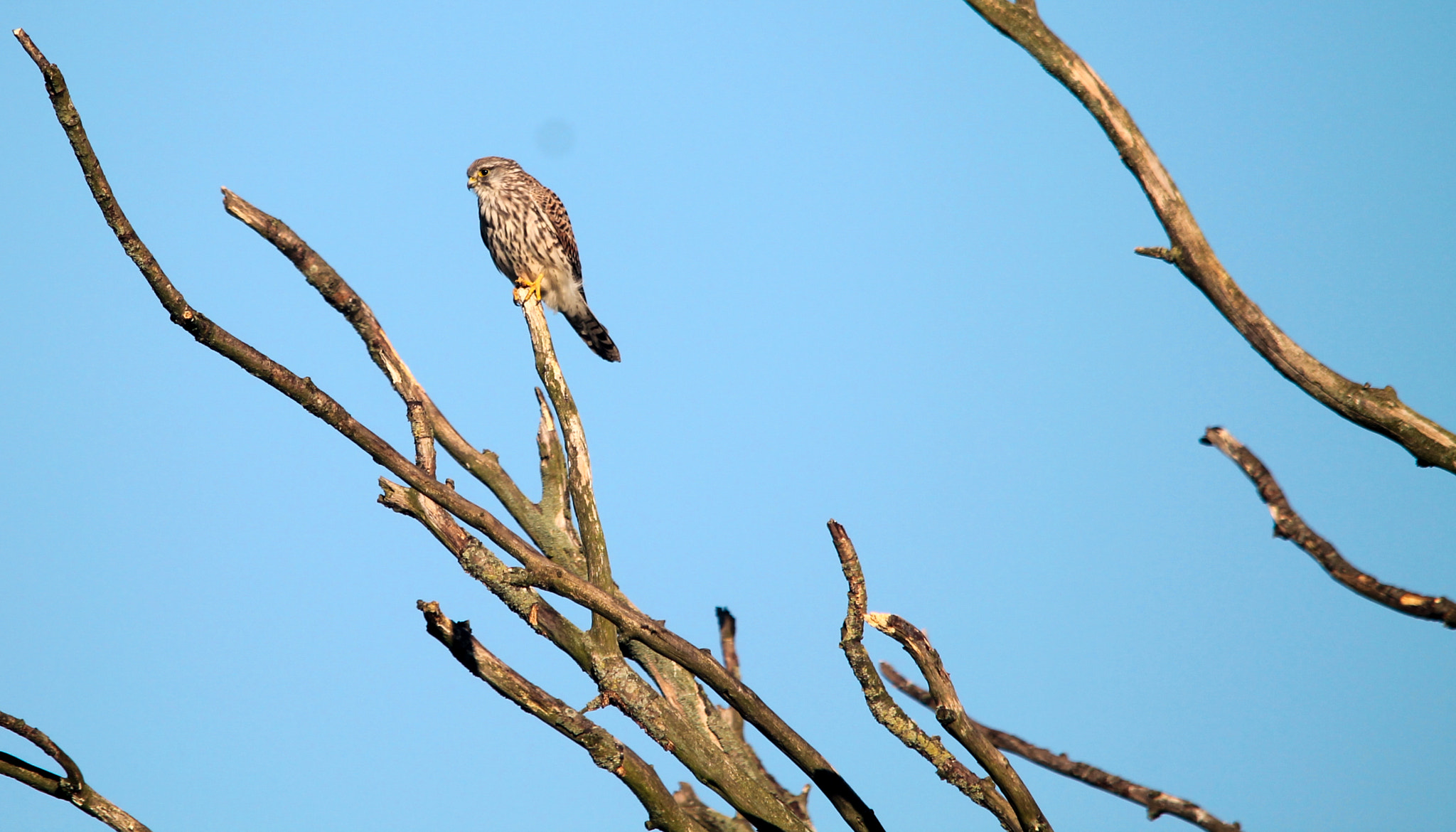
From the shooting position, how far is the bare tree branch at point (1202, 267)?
3471 mm

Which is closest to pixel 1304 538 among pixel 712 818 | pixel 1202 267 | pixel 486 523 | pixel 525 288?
pixel 1202 267

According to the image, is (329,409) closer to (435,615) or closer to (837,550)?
(435,615)

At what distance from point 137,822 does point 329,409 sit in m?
1.75

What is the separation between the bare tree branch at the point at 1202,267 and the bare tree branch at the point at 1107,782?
1.65 m

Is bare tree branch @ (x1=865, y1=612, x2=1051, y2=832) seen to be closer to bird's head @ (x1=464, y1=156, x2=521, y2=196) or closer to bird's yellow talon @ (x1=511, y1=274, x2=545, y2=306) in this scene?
bird's yellow talon @ (x1=511, y1=274, x2=545, y2=306)

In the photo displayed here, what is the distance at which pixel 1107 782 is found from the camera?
4543 millimetres

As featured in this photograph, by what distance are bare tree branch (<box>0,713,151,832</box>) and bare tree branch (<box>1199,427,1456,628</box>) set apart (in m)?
3.98

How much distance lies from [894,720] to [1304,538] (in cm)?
146

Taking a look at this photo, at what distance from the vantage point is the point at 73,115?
327 centimetres

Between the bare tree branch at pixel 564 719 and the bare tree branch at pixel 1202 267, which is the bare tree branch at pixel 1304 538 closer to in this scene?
the bare tree branch at pixel 1202 267

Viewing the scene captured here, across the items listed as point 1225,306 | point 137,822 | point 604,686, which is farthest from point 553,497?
point 1225,306

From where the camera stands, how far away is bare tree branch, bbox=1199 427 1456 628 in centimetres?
317

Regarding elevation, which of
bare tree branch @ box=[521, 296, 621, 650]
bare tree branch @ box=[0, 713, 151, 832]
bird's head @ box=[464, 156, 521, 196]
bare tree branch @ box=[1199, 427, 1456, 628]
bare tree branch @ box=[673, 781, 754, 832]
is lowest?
bare tree branch @ box=[0, 713, 151, 832]

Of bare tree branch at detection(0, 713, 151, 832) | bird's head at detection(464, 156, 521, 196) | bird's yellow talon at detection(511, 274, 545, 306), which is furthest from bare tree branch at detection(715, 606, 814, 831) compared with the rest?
bird's head at detection(464, 156, 521, 196)
